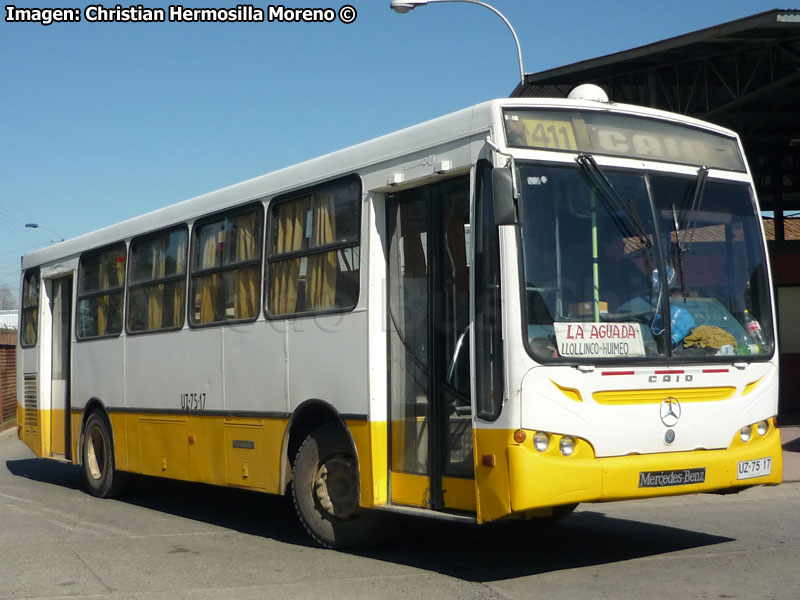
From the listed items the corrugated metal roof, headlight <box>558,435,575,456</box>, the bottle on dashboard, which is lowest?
headlight <box>558,435,575,456</box>

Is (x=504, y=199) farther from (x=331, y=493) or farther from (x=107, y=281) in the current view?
(x=107, y=281)

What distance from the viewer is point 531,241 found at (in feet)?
22.7

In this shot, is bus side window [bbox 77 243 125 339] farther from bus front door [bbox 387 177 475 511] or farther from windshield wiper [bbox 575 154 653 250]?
windshield wiper [bbox 575 154 653 250]

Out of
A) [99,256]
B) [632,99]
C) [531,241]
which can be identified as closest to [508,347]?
[531,241]

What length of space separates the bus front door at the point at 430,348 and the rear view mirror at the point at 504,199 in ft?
2.13

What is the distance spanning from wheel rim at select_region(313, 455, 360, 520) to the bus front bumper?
6.60 ft

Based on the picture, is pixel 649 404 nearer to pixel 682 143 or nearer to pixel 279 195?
pixel 682 143

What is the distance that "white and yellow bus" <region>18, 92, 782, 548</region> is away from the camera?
6.83 m

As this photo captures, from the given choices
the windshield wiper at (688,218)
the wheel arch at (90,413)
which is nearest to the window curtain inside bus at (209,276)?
the wheel arch at (90,413)

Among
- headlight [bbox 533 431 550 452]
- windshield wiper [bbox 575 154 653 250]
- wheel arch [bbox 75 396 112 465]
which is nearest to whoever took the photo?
headlight [bbox 533 431 550 452]

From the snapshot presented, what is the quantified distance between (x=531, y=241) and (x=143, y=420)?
6.23 m

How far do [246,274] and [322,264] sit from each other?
1.28 m

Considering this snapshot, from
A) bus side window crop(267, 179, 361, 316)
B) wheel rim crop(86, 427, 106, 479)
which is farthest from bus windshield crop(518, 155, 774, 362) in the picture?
wheel rim crop(86, 427, 106, 479)

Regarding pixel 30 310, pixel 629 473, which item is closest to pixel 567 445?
pixel 629 473
